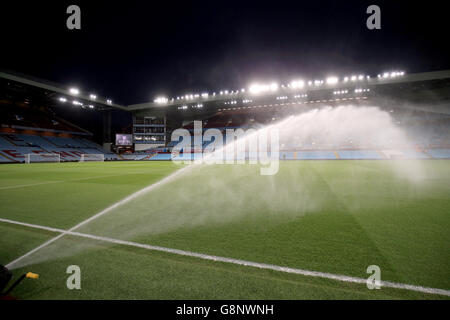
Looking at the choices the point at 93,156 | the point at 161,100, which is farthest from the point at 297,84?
the point at 93,156

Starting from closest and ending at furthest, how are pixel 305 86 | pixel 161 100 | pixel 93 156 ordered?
pixel 305 86 → pixel 161 100 → pixel 93 156

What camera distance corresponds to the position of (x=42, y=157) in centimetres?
3534

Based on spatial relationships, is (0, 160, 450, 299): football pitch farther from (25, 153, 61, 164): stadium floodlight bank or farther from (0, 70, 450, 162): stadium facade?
(25, 153, 61, 164): stadium floodlight bank

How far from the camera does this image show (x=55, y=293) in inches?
79.1

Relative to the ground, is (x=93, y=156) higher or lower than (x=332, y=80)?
lower

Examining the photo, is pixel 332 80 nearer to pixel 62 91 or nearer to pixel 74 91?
pixel 74 91

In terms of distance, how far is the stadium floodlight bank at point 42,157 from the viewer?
33.7m

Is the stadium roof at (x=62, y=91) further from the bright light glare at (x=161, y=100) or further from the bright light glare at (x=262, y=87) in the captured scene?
the bright light glare at (x=262, y=87)

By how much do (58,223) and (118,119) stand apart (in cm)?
6512

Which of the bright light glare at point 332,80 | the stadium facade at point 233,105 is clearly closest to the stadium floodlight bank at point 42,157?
the stadium facade at point 233,105

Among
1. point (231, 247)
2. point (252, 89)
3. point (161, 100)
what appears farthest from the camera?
point (161, 100)

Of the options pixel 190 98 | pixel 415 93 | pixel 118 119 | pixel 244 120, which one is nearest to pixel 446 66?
pixel 415 93

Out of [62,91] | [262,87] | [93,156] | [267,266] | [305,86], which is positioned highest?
[62,91]

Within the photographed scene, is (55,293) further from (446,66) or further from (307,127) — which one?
(307,127)
